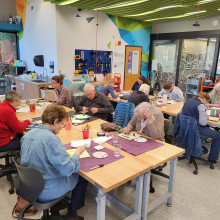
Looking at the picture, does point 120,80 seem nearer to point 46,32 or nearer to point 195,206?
point 46,32

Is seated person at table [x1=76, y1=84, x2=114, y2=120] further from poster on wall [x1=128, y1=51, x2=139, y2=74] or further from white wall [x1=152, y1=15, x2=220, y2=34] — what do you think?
white wall [x1=152, y1=15, x2=220, y2=34]

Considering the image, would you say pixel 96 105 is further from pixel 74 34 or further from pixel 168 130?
pixel 74 34

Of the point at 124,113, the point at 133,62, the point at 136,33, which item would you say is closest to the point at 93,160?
the point at 124,113

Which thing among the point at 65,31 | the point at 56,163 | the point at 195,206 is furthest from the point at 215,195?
the point at 65,31

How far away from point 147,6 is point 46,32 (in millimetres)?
3008

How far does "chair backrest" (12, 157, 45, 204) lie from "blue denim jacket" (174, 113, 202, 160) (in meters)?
2.41

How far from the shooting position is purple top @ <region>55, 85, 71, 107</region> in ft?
13.7

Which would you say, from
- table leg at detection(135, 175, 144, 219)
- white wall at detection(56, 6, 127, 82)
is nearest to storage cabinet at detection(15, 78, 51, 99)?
white wall at detection(56, 6, 127, 82)

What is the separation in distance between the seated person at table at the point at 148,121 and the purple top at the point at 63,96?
1861mm

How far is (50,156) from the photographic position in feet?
5.48

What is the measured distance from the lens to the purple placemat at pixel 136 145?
2217 mm

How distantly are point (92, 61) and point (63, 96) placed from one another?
3.16 m

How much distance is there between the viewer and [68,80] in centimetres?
612

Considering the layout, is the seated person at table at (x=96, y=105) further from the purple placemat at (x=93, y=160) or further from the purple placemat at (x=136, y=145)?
the purple placemat at (x=93, y=160)
